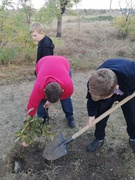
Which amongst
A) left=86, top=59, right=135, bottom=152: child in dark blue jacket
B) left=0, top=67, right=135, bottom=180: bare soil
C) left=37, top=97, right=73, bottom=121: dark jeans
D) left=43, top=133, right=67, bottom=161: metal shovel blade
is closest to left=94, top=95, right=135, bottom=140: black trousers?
left=86, top=59, right=135, bottom=152: child in dark blue jacket

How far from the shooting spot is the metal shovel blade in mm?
2384

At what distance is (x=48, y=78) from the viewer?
6.89 ft

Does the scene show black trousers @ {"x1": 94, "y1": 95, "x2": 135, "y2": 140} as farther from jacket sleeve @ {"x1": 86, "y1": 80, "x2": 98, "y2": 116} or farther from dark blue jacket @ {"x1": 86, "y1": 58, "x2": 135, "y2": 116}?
dark blue jacket @ {"x1": 86, "y1": 58, "x2": 135, "y2": 116}

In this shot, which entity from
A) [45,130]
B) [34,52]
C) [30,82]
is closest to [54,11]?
[34,52]

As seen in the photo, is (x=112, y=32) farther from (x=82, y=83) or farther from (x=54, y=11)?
(x=82, y=83)

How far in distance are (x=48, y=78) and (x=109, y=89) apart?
0.75 meters

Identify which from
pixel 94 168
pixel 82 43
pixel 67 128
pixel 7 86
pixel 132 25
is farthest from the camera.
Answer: pixel 132 25

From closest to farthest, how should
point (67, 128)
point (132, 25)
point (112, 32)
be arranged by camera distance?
point (67, 128) < point (132, 25) < point (112, 32)

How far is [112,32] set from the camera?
10977 millimetres

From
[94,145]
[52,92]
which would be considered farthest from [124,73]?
[94,145]

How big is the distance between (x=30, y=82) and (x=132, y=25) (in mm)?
6823

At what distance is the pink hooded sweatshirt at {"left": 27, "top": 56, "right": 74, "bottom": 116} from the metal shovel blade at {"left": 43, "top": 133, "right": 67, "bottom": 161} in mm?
550

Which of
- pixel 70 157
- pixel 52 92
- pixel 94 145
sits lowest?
pixel 70 157

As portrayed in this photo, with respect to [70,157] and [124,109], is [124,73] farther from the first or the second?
[70,157]
